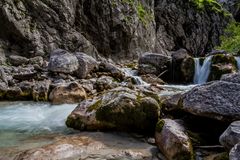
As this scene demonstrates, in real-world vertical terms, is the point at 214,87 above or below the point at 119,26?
below

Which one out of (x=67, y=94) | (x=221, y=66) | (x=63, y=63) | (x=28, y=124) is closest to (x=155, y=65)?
(x=221, y=66)

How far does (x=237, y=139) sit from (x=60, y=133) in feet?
13.8

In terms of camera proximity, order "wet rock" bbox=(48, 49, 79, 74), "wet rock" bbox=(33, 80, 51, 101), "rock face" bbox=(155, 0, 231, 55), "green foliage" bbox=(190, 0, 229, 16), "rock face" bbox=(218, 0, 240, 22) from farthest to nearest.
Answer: "rock face" bbox=(218, 0, 240, 22), "green foliage" bbox=(190, 0, 229, 16), "rock face" bbox=(155, 0, 231, 55), "wet rock" bbox=(48, 49, 79, 74), "wet rock" bbox=(33, 80, 51, 101)

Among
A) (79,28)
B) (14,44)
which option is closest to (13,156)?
(14,44)

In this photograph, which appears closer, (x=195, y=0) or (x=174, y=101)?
(x=174, y=101)

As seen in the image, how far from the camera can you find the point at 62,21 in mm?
23828

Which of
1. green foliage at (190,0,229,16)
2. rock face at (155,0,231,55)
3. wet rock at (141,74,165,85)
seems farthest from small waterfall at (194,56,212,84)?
green foliage at (190,0,229,16)

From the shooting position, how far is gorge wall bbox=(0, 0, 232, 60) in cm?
2148

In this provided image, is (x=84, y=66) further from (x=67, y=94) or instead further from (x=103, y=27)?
(x=103, y=27)

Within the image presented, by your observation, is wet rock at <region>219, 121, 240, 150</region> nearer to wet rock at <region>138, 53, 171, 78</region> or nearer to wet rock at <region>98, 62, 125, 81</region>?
wet rock at <region>98, 62, 125, 81</region>

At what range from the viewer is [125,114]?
7.24m

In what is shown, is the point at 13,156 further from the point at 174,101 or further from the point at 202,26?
the point at 202,26

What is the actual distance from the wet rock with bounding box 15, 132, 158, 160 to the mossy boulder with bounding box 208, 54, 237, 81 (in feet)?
42.1

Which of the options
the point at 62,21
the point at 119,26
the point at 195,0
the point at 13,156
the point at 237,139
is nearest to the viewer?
the point at 237,139
